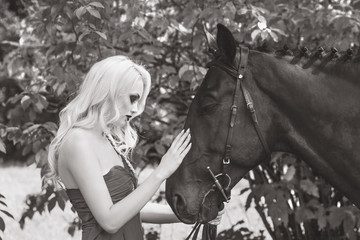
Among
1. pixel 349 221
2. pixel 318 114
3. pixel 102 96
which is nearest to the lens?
pixel 102 96

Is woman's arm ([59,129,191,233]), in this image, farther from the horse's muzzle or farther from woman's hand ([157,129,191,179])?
the horse's muzzle

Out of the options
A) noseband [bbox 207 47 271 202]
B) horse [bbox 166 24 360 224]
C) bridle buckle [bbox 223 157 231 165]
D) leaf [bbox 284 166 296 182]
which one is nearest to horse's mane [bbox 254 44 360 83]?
horse [bbox 166 24 360 224]

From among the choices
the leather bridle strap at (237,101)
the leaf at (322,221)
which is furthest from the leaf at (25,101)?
the leaf at (322,221)

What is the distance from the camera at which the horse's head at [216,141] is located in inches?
120

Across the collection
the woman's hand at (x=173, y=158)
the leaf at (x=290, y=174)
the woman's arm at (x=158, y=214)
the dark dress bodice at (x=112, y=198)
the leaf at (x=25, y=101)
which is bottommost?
the leaf at (x=290, y=174)

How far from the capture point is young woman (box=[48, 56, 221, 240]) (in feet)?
8.62

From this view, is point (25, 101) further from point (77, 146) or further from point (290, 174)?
point (290, 174)

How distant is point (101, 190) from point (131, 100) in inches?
16.7

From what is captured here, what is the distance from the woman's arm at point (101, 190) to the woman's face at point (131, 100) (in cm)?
24

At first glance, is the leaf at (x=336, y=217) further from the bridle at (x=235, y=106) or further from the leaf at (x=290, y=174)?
the bridle at (x=235, y=106)

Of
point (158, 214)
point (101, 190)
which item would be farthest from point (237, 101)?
point (101, 190)

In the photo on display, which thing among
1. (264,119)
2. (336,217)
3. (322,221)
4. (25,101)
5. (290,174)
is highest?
(264,119)

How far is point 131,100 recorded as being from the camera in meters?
2.80

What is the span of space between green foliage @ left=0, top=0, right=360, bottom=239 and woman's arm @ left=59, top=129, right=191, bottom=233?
1330 millimetres
